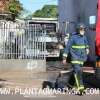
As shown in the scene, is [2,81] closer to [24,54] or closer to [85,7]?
[24,54]

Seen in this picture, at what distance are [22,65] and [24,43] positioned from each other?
110cm

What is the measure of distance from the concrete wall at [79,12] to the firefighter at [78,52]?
928 cm

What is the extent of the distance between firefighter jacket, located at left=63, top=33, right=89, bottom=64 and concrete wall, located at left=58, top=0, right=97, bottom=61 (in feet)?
30.4

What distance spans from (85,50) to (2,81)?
4634mm

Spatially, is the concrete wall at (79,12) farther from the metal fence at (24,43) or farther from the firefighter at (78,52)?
the firefighter at (78,52)

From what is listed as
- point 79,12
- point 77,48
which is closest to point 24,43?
point 77,48

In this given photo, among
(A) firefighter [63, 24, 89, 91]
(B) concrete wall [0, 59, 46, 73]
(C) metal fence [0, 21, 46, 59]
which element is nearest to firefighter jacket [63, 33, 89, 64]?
(A) firefighter [63, 24, 89, 91]

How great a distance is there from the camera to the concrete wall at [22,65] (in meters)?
19.6

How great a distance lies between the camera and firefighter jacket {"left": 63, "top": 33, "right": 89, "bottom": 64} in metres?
12.6

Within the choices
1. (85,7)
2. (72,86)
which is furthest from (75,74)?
(85,7)

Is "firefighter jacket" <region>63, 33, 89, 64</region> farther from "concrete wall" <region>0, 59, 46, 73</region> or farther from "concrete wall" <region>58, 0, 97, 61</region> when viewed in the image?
"concrete wall" <region>58, 0, 97, 61</region>

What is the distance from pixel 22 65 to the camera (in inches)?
776

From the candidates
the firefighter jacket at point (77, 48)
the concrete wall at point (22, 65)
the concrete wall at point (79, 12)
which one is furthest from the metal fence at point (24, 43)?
the firefighter jacket at point (77, 48)

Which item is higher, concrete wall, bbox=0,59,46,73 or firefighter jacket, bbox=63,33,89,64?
firefighter jacket, bbox=63,33,89,64
